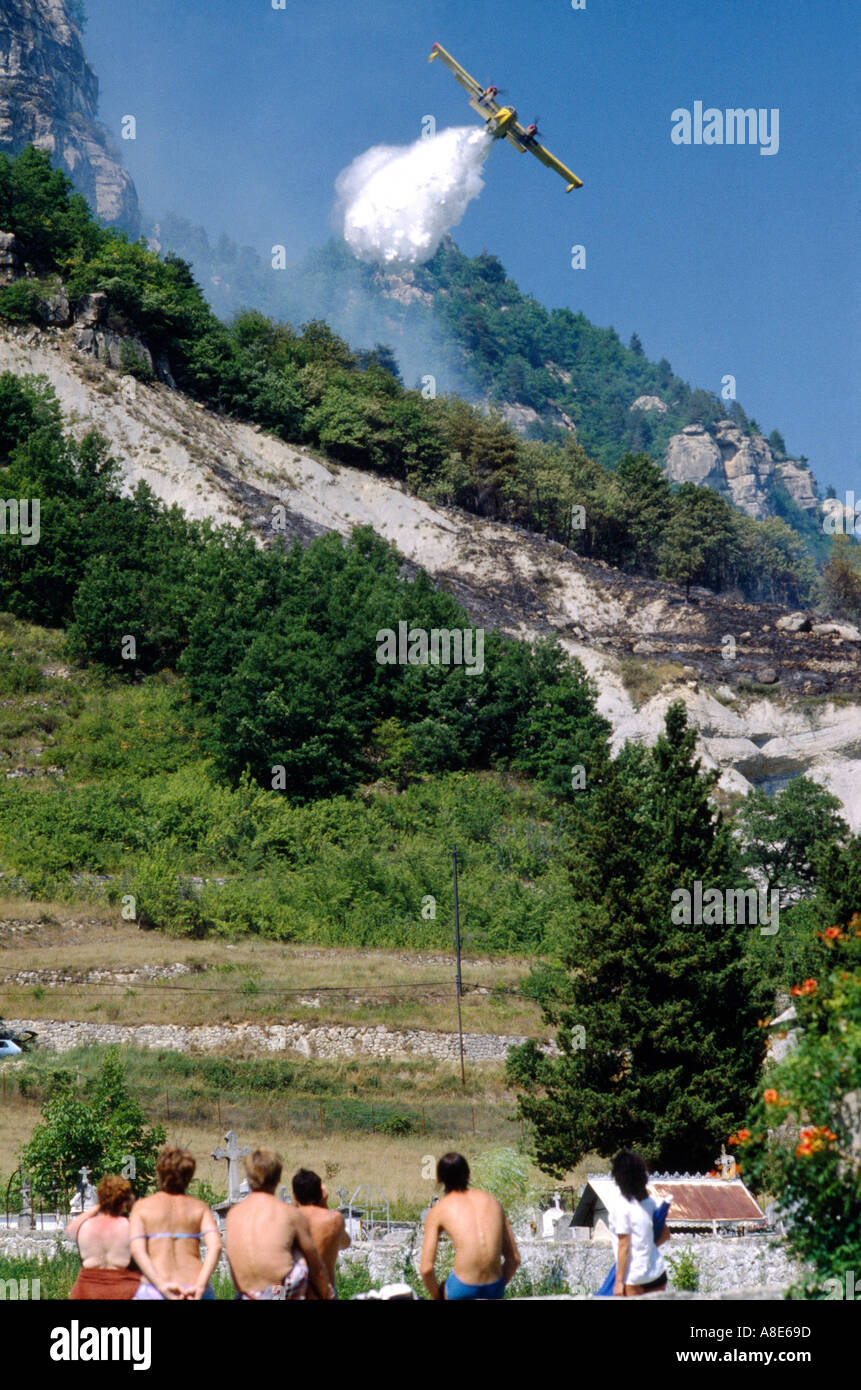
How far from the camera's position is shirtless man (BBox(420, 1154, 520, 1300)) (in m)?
8.16

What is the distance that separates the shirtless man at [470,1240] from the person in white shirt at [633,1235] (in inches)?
34.3

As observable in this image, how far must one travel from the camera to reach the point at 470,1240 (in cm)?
816

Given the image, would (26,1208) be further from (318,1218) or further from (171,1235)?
(318,1218)

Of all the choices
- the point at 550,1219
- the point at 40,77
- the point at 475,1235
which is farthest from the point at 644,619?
the point at 40,77

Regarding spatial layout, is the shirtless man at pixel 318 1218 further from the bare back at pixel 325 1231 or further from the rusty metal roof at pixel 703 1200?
the rusty metal roof at pixel 703 1200

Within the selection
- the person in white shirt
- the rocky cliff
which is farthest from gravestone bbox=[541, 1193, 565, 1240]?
the rocky cliff

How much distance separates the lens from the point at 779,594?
433ft

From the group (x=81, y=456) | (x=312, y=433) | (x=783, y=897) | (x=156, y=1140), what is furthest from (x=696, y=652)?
(x=156, y=1140)

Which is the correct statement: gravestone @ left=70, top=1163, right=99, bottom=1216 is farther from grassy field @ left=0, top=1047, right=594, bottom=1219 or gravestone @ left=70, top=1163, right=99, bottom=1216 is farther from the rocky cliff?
the rocky cliff

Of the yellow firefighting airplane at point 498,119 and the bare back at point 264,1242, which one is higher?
the yellow firefighting airplane at point 498,119

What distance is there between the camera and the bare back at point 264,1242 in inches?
318

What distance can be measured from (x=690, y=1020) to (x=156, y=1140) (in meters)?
10.4

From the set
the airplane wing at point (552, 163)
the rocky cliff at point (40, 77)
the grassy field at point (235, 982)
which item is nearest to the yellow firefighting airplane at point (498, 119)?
the airplane wing at point (552, 163)
